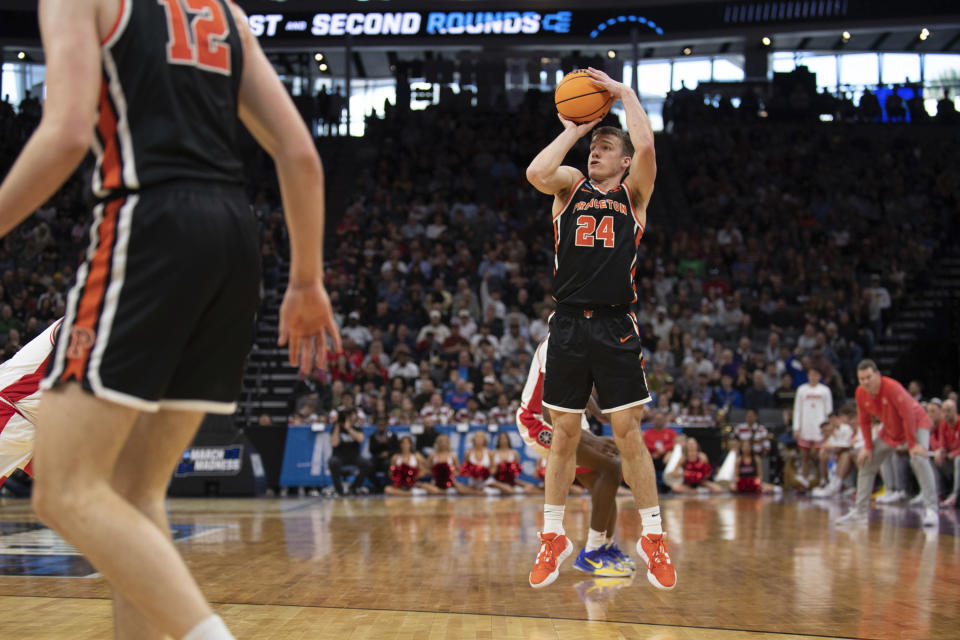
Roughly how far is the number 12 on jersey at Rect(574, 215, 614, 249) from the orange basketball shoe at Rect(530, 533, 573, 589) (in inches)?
63.7

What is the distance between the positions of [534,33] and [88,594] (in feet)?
75.0

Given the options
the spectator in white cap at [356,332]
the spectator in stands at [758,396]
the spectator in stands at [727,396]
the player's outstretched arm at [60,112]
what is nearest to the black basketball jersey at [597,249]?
the player's outstretched arm at [60,112]

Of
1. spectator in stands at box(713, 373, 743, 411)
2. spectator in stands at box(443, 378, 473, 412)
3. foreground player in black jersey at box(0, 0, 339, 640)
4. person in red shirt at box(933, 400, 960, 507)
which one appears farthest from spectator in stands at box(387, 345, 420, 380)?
foreground player in black jersey at box(0, 0, 339, 640)

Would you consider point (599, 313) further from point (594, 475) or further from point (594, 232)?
point (594, 475)

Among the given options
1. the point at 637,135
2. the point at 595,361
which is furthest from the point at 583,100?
the point at 595,361

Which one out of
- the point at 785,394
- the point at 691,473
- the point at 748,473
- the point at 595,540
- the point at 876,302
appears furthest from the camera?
the point at 876,302

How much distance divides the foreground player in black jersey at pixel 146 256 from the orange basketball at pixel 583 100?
3.02 metres

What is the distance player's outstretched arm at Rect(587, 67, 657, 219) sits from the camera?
4969 millimetres

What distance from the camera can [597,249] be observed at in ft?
16.9

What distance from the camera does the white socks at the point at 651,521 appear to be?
4957mm

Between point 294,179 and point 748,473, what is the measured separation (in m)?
12.8

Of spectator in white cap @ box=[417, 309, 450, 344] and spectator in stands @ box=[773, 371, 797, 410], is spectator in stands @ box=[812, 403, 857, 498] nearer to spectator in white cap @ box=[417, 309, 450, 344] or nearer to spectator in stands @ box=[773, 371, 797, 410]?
spectator in stands @ box=[773, 371, 797, 410]

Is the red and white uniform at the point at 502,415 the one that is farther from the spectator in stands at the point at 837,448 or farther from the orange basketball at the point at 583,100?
the orange basketball at the point at 583,100

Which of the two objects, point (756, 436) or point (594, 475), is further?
point (756, 436)
